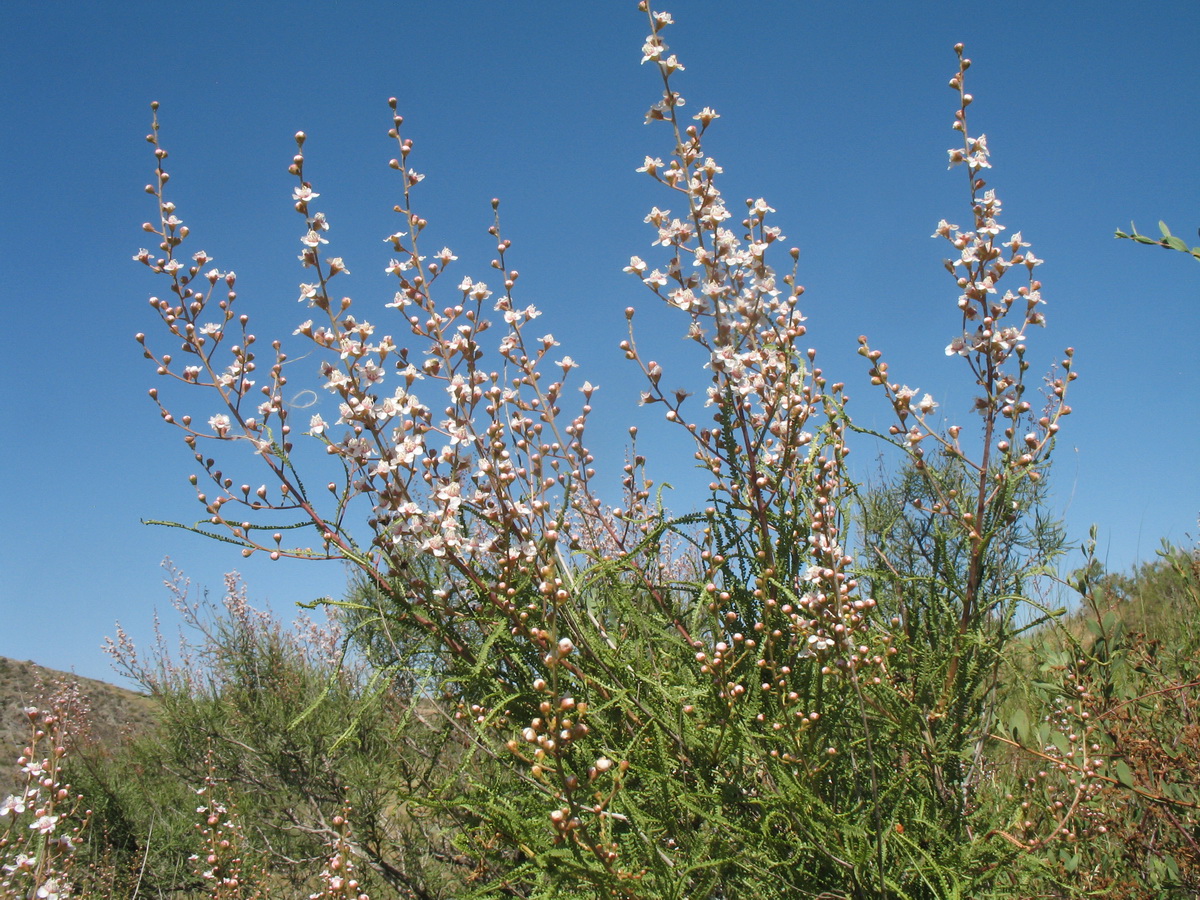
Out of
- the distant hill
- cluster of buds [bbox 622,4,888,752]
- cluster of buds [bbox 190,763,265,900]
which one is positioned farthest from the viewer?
the distant hill

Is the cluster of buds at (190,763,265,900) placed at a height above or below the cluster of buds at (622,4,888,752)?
below

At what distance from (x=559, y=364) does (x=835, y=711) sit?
1.19 m

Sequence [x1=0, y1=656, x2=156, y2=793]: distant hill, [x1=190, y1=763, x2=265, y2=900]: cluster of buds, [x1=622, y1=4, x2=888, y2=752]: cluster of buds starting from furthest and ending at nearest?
1. [x1=0, y1=656, x2=156, y2=793]: distant hill
2. [x1=190, y1=763, x2=265, y2=900]: cluster of buds
3. [x1=622, y1=4, x2=888, y2=752]: cluster of buds

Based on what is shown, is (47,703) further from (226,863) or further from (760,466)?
(760,466)

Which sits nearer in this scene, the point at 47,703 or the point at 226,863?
the point at 226,863

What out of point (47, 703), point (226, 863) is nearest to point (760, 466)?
point (226, 863)

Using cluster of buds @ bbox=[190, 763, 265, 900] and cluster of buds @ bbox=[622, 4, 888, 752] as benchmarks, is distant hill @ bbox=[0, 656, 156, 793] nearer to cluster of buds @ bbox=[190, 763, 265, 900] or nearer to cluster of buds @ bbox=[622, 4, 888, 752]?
cluster of buds @ bbox=[190, 763, 265, 900]

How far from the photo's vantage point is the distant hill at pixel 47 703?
317 inches

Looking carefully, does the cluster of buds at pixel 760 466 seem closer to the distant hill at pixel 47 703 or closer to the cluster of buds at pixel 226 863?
the cluster of buds at pixel 226 863

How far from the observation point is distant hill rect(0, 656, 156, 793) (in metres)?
8.06

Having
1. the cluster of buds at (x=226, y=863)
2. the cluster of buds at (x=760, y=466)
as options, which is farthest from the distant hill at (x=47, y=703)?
the cluster of buds at (x=760, y=466)

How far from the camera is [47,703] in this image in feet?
25.9

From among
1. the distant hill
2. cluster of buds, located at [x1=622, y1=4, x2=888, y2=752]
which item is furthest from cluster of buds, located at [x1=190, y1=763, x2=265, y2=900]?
the distant hill

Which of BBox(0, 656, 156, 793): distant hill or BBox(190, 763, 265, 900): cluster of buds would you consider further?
BBox(0, 656, 156, 793): distant hill
